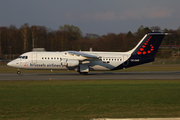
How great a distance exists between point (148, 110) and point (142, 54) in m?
21.4

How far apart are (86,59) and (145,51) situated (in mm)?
9136

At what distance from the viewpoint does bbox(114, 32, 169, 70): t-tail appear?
3059 centimetres

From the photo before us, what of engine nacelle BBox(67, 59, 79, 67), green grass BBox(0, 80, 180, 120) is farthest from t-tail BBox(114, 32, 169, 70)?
green grass BBox(0, 80, 180, 120)

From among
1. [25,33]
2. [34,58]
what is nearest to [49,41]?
[25,33]

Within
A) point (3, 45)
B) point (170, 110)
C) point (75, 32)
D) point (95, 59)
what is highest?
point (75, 32)

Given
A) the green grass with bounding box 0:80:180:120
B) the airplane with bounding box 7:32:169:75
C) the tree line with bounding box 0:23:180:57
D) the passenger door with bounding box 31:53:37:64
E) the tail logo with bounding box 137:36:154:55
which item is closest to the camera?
the green grass with bounding box 0:80:180:120

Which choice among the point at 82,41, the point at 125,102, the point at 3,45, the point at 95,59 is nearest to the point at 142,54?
the point at 95,59

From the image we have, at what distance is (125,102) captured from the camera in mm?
12125

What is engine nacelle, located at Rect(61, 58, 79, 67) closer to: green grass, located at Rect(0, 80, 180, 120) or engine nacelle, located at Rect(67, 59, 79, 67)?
engine nacelle, located at Rect(67, 59, 79, 67)

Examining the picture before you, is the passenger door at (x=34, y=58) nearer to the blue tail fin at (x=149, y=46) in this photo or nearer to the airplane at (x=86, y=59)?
the airplane at (x=86, y=59)

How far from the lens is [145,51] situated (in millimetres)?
30953

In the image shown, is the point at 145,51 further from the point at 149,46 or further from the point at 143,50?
the point at 149,46

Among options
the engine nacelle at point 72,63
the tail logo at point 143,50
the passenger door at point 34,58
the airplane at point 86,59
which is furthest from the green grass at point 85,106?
the tail logo at point 143,50

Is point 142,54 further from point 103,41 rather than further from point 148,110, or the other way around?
point 103,41
